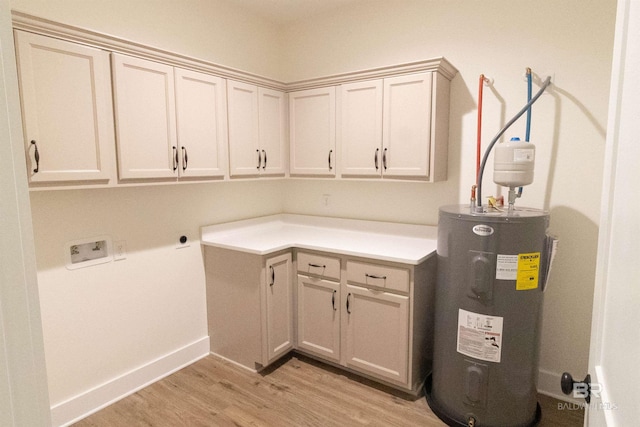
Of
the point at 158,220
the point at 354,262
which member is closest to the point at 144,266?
the point at 158,220

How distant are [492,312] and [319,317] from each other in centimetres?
119

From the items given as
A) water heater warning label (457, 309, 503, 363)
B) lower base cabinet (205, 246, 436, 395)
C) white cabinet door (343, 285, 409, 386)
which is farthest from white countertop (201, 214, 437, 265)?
water heater warning label (457, 309, 503, 363)

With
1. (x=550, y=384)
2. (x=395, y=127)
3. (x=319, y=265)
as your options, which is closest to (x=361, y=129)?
(x=395, y=127)

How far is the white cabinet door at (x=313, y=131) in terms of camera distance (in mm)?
2783

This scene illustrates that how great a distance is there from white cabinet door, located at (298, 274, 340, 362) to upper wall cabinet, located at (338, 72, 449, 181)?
2.85 ft

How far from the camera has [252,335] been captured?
102 inches

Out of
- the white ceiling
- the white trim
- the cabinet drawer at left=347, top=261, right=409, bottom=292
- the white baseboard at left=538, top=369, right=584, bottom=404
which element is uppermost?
the white ceiling

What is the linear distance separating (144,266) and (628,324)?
2.57 meters

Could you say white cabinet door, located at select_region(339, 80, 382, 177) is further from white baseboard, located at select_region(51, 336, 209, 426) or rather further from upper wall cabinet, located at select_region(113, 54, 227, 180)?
white baseboard, located at select_region(51, 336, 209, 426)

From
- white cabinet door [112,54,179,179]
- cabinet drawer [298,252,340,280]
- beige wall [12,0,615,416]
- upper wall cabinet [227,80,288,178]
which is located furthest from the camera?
upper wall cabinet [227,80,288,178]

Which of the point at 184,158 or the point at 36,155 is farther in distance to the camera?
the point at 184,158

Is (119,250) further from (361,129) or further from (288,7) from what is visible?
(288,7)

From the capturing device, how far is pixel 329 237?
2943 mm

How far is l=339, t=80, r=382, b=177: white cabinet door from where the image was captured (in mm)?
2537
